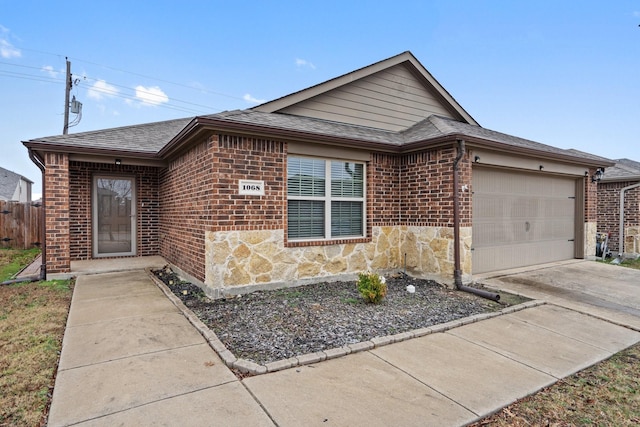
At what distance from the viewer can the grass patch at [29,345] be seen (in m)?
2.60

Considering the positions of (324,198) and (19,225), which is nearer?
(324,198)

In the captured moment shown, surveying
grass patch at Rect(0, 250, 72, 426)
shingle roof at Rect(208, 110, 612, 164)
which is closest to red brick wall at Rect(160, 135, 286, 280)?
shingle roof at Rect(208, 110, 612, 164)

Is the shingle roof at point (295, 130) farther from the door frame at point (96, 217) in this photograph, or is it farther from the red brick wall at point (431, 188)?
the door frame at point (96, 217)

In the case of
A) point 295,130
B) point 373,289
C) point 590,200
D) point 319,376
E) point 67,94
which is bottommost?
point 319,376

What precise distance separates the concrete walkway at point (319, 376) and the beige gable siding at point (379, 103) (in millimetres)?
5609

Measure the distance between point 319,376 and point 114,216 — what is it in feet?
27.6

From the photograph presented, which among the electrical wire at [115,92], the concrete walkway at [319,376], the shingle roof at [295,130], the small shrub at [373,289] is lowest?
the concrete walkway at [319,376]

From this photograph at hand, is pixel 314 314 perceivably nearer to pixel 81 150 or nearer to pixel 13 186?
→ pixel 81 150

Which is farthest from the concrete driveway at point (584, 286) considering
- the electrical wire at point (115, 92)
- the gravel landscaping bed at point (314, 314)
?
the electrical wire at point (115, 92)

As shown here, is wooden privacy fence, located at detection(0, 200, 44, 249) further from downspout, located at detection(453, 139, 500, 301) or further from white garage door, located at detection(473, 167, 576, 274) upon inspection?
white garage door, located at detection(473, 167, 576, 274)

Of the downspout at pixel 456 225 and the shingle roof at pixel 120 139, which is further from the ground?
the shingle roof at pixel 120 139

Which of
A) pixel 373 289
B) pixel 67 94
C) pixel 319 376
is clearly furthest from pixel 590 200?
pixel 67 94

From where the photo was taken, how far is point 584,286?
6.62 meters

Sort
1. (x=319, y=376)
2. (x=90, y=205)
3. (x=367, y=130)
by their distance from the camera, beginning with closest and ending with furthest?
(x=319, y=376) < (x=367, y=130) < (x=90, y=205)
